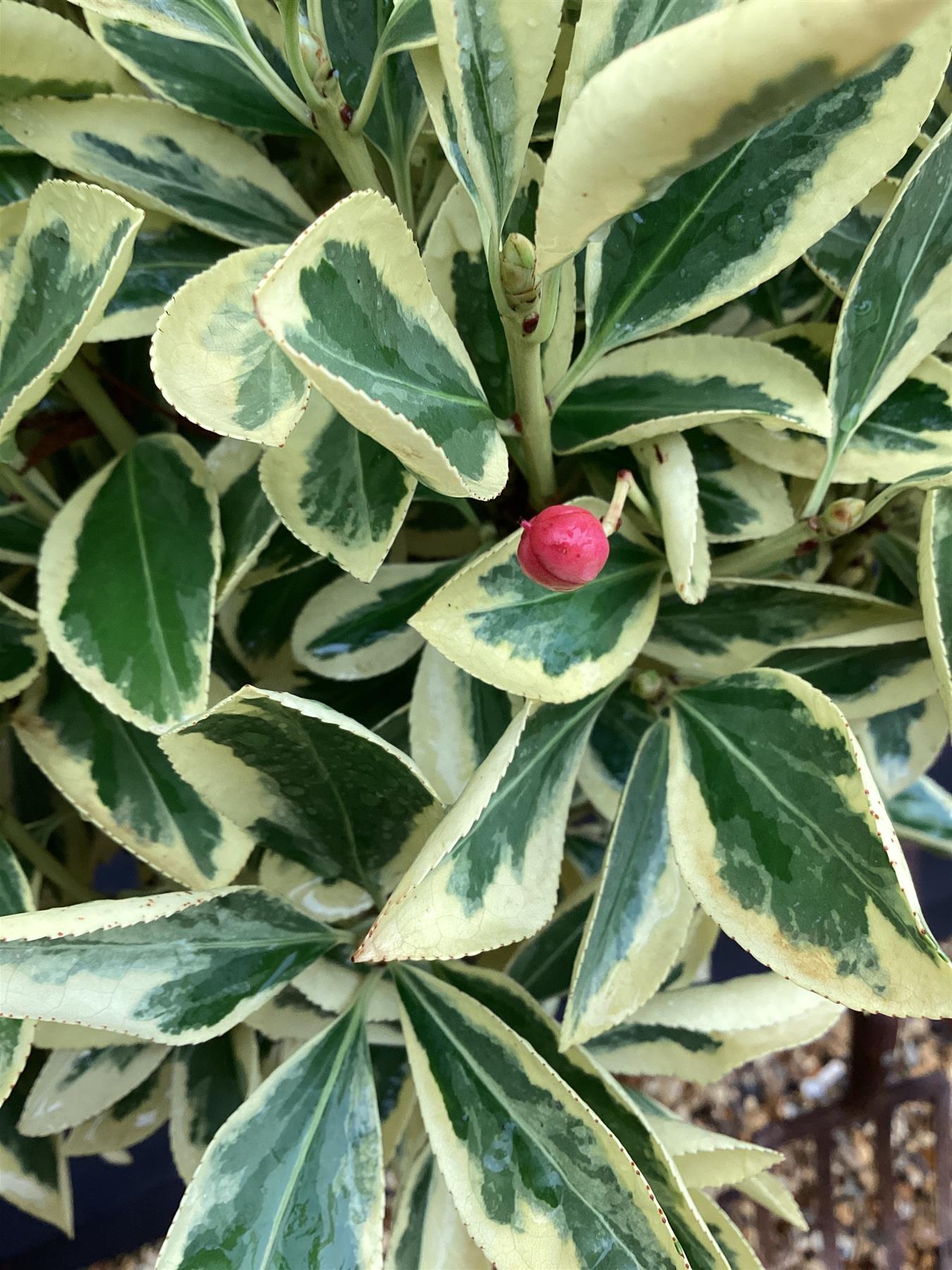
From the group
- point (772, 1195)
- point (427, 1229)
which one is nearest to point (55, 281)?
point (427, 1229)

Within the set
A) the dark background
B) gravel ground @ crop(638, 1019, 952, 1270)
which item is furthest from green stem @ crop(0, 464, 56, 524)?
gravel ground @ crop(638, 1019, 952, 1270)

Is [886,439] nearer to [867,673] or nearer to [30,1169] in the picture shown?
Answer: [867,673]

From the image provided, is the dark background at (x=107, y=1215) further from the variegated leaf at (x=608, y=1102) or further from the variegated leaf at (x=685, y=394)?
the variegated leaf at (x=685, y=394)

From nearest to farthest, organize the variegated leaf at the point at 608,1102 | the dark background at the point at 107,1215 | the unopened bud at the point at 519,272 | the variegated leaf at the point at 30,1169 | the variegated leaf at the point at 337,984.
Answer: the unopened bud at the point at 519,272, the variegated leaf at the point at 608,1102, the variegated leaf at the point at 337,984, the variegated leaf at the point at 30,1169, the dark background at the point at 107,1215

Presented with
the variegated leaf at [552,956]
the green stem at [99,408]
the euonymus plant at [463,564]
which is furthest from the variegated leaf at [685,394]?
the variegated leaf at [552,956]

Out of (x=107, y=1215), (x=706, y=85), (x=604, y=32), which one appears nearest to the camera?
(x=706, y=85)

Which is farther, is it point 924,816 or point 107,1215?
point 107,1215
